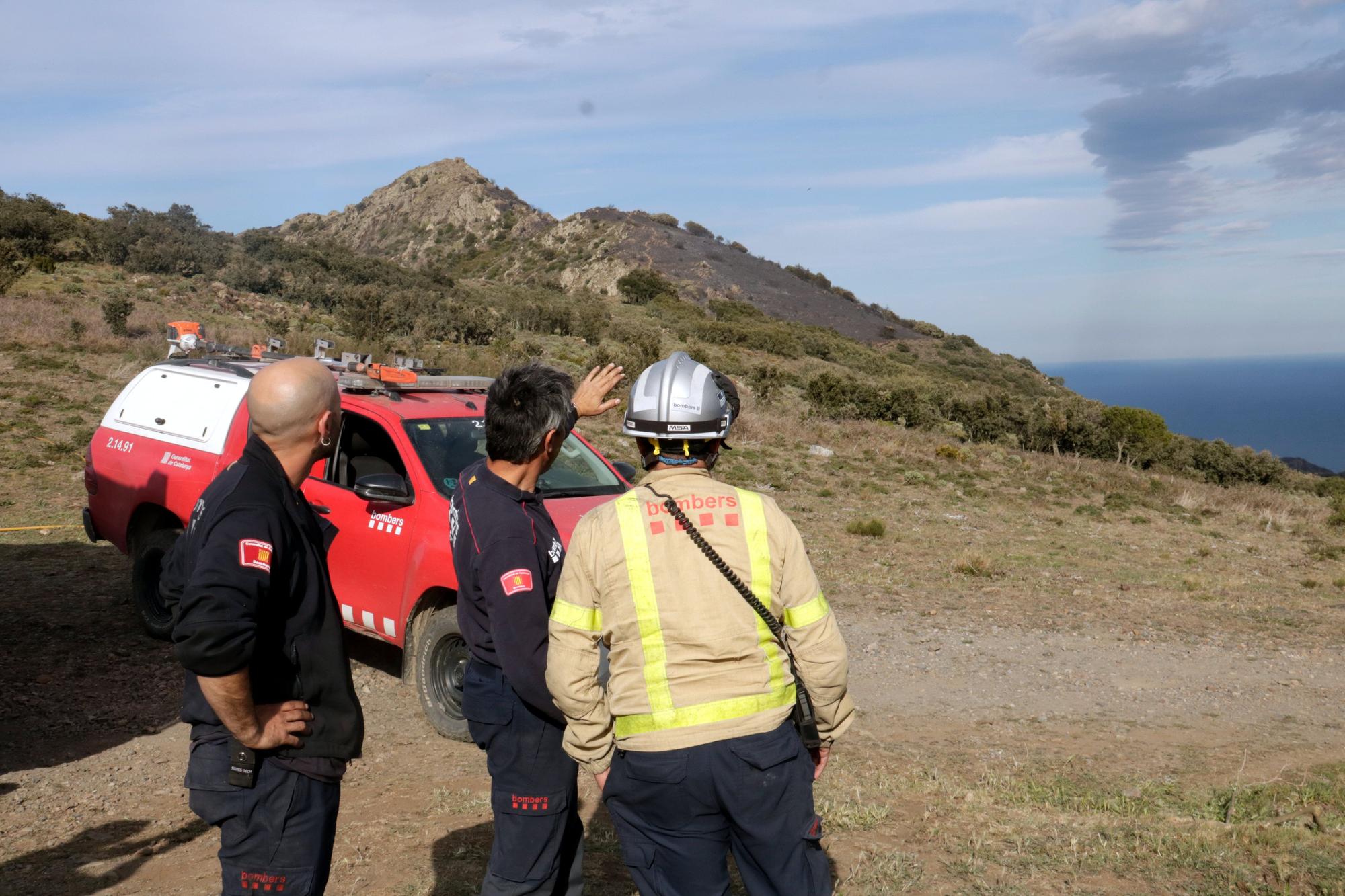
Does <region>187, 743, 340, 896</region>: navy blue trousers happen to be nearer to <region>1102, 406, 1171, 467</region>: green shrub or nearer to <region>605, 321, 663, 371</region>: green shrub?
<region>605, 321, 663, 371</region>: green shrub

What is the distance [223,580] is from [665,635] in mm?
1016

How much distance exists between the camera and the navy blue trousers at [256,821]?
2398mm

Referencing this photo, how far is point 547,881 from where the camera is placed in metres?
2.87

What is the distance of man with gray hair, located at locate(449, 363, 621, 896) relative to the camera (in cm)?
274

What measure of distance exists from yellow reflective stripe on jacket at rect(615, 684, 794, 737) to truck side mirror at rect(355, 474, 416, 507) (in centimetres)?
350

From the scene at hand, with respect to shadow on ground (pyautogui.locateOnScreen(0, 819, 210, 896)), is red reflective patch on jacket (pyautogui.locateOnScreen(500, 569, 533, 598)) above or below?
above

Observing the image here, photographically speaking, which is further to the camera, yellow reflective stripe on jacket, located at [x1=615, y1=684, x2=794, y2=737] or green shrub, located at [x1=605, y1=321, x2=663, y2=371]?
green shrub, located at [x1=605, y1=321, x2=663, y2=371]

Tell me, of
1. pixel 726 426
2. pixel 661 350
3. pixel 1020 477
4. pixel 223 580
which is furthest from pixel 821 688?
pixel 661 350

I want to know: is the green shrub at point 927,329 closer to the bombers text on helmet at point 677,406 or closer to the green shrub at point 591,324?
the green shrub at point 591,324

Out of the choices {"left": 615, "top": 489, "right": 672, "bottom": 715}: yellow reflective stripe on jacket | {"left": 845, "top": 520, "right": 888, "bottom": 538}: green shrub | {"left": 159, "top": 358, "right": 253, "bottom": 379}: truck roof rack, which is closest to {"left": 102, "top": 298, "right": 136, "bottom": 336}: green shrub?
{"left": 159, "top": 358, "right": 253, "bottom": 379}: truck roof rack

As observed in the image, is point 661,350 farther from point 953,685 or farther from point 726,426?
point 726,426

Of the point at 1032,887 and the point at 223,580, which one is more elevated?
the point at 223,580

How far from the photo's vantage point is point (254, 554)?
2273 millimetres

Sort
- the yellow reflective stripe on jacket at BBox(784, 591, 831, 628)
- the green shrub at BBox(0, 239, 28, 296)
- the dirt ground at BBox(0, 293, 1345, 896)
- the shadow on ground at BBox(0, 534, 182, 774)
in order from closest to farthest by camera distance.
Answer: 1. the yellow reflective stripe on jacket at BBox(784, 591, 831, 628)
2. the dirt ground at BBox(0, 293, 1345, 896)
3. the shadow on ground at BBox(0, 534, 182, 774)
4. the green shrub at BBox(0, 239, 28, 296)
